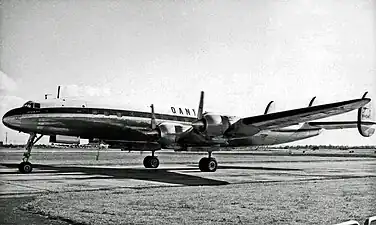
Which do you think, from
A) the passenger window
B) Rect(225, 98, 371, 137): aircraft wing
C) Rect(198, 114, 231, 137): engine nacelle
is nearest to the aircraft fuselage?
the passenger window

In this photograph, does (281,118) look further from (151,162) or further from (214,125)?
(151,162)

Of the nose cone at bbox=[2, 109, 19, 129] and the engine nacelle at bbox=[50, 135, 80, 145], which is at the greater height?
the nose cone at bbox=[2, 109, 19, 129]

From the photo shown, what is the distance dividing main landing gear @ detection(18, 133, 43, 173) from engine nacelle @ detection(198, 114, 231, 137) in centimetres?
696

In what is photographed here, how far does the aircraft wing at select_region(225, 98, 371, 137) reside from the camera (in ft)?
53.6

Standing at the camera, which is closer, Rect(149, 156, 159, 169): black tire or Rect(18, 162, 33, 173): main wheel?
Rect(18, 162, 33, 173): main wheel

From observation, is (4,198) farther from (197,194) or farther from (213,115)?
(213,115)

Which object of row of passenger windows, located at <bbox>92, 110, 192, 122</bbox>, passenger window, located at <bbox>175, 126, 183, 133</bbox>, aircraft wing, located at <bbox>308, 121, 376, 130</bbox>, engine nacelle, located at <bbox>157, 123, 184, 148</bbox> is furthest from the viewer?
→ aircraft wing, located at <bbox>308, 121, 376, 130</bbox>

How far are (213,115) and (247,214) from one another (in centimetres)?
1033

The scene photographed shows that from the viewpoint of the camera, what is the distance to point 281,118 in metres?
17.5

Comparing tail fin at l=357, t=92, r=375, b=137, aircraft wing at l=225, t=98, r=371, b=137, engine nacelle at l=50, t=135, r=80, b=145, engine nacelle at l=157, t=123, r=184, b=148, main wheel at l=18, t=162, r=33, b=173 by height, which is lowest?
main wheel at l=18, t=162, r=33, b=173

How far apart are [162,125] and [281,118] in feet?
17.5

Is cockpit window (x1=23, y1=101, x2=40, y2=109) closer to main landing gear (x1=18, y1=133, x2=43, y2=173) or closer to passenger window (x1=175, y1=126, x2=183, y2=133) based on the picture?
main landing gear (x1=18, y1=133, x2=43, y2=173)

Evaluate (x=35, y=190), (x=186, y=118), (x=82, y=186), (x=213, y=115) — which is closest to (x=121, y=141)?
(x=186, y=118)

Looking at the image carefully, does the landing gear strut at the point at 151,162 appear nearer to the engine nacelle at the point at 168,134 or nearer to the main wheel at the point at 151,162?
the main wheel at the point at 151,162
